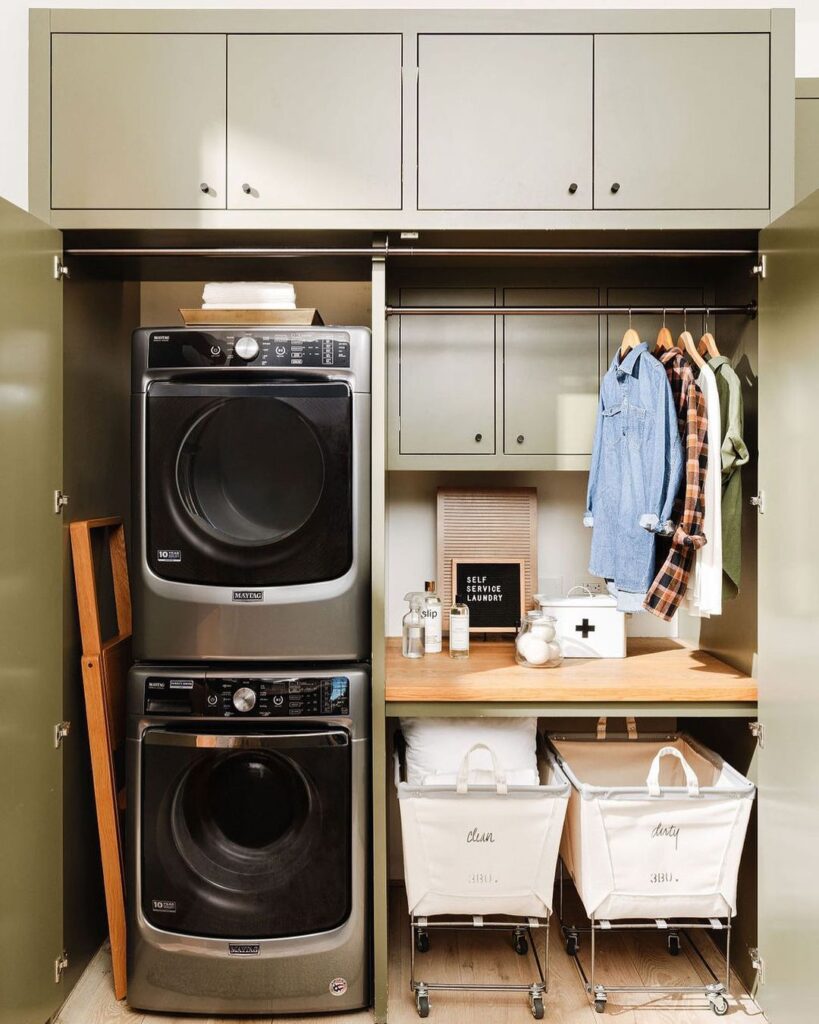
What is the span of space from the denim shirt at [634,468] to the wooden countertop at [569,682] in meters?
0.26

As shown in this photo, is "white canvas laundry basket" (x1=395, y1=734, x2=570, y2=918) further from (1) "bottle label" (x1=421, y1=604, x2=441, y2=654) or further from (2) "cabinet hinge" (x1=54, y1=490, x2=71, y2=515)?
(2) "cabinet hinge" (x1=54, y1=490, x2=71, y2=515)

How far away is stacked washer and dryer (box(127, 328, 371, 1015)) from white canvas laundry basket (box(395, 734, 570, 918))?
15 centimetres

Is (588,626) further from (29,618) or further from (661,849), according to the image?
(29,618)

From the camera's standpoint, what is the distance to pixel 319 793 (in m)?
2.04

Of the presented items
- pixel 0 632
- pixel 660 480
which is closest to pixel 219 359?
pixel 0 632

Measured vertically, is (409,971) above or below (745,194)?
below

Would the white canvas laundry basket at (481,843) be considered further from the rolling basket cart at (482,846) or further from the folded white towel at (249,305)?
the folded white towel at (249,305)

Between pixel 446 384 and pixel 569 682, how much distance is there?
96cm

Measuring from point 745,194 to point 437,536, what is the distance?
1.36m

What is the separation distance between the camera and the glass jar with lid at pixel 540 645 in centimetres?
225

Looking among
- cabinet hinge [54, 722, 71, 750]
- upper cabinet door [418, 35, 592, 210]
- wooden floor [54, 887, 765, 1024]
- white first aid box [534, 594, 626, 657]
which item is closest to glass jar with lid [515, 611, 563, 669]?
white first aid box [534, 594, 626, 657]

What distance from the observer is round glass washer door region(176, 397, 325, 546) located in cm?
206

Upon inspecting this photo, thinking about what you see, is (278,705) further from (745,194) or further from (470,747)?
(745,194)

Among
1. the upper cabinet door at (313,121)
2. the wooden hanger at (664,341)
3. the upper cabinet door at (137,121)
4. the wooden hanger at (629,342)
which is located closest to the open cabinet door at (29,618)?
the upper cabinet door at (137,121)
